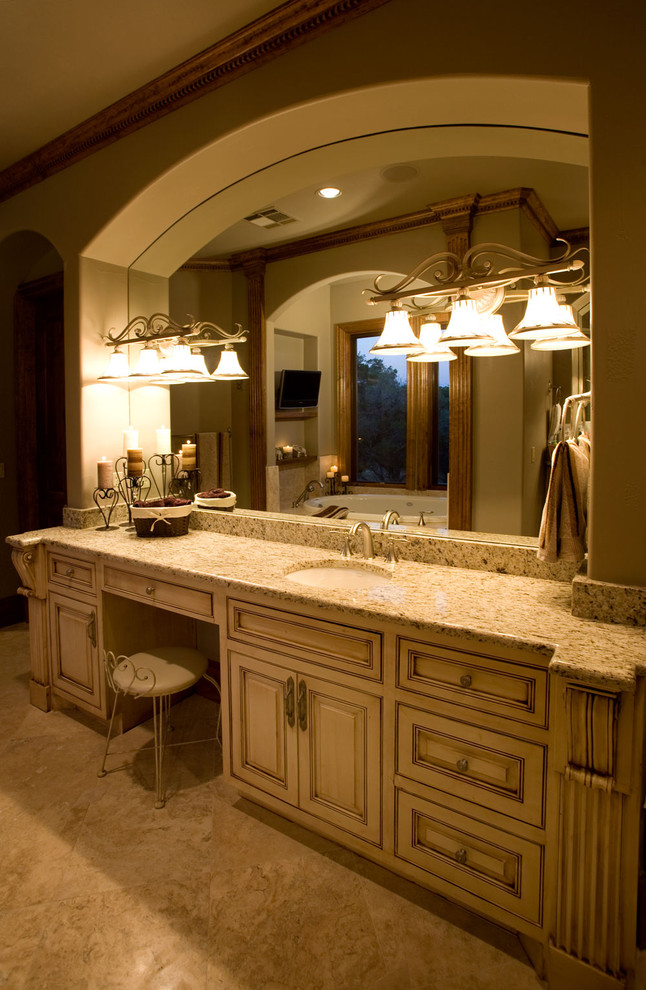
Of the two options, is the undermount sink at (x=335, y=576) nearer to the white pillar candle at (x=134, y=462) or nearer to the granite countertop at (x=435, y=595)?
the granite countertop at (x=435, y=595)

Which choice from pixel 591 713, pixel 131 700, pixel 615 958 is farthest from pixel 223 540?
pixel 615 958

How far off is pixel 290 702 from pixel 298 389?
54.0 inches

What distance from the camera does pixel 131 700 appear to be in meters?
2.75

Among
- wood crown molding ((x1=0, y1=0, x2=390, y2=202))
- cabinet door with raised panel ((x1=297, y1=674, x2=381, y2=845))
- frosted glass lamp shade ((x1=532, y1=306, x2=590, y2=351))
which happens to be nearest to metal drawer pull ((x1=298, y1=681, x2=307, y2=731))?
cabinet door with raised panel ((x1=297, y1=674, x2=381, y2=845))

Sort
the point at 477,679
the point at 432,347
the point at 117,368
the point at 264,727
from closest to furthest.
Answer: the point at 477,679 < the point at 264,727 < the point at 432,347 < the point at 117,368

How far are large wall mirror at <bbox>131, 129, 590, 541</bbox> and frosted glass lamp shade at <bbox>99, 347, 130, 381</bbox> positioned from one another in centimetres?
33

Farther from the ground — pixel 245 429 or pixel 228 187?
pixel 228 187

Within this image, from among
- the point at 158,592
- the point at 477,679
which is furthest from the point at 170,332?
the point at 477,679

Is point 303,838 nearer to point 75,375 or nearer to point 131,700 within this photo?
point 131,700

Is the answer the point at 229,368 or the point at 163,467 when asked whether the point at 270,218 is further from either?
the point at 163,467

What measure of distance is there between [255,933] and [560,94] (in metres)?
2.54

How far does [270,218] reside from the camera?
9.19ft

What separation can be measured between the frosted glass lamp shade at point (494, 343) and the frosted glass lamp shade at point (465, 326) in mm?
30

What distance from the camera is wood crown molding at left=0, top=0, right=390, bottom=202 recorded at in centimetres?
198
